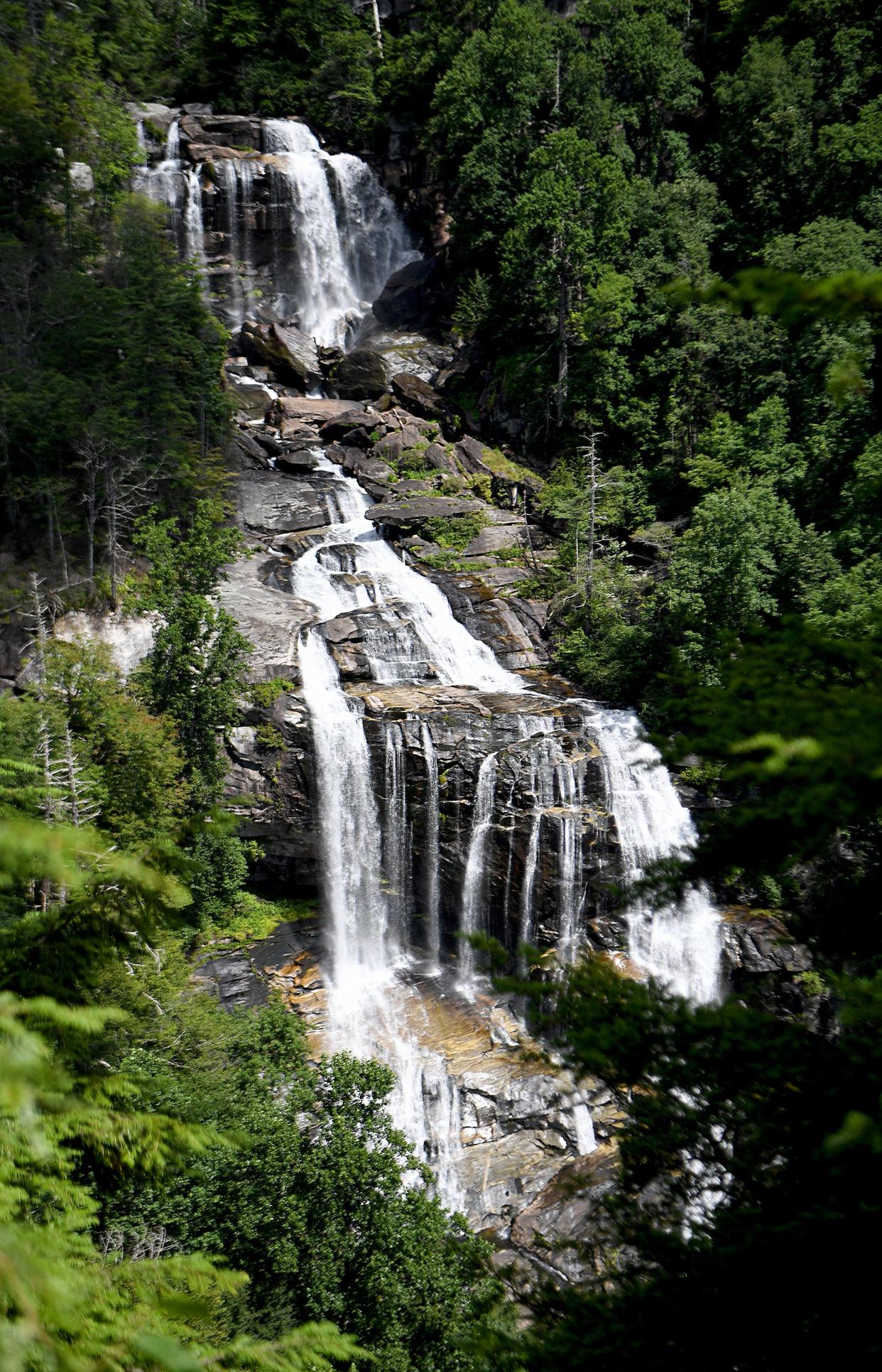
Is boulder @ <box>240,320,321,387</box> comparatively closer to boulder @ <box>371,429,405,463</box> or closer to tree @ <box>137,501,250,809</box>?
boulder @ <box>371,429,405,463</box>

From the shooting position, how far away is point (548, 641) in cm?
2508

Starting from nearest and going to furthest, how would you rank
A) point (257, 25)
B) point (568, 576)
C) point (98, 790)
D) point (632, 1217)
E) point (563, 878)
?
point (632, 1217) → point (98, 790) → point (563, 878) → point (568, 576) → point (257, 25)

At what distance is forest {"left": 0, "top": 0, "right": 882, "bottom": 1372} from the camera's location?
321cm

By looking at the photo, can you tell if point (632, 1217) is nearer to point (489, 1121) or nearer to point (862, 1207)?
Answer: point (862, 1207)

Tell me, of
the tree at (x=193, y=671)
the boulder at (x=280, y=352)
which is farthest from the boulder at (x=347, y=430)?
the tree at (x=193, y=671)

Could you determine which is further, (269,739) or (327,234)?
(327,234)

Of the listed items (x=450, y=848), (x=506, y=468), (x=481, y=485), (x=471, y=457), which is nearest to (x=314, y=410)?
(x=471, y=457)

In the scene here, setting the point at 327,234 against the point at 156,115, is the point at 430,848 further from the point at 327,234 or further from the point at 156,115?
the point at 156,115

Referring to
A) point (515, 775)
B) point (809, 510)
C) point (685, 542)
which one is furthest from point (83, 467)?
point (809, 510)

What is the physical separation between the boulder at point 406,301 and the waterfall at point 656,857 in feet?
92.7

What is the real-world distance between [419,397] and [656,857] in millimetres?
25386

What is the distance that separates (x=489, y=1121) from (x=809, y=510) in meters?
19.3

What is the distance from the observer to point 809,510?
22.9 metres

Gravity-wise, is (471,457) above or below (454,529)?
above
